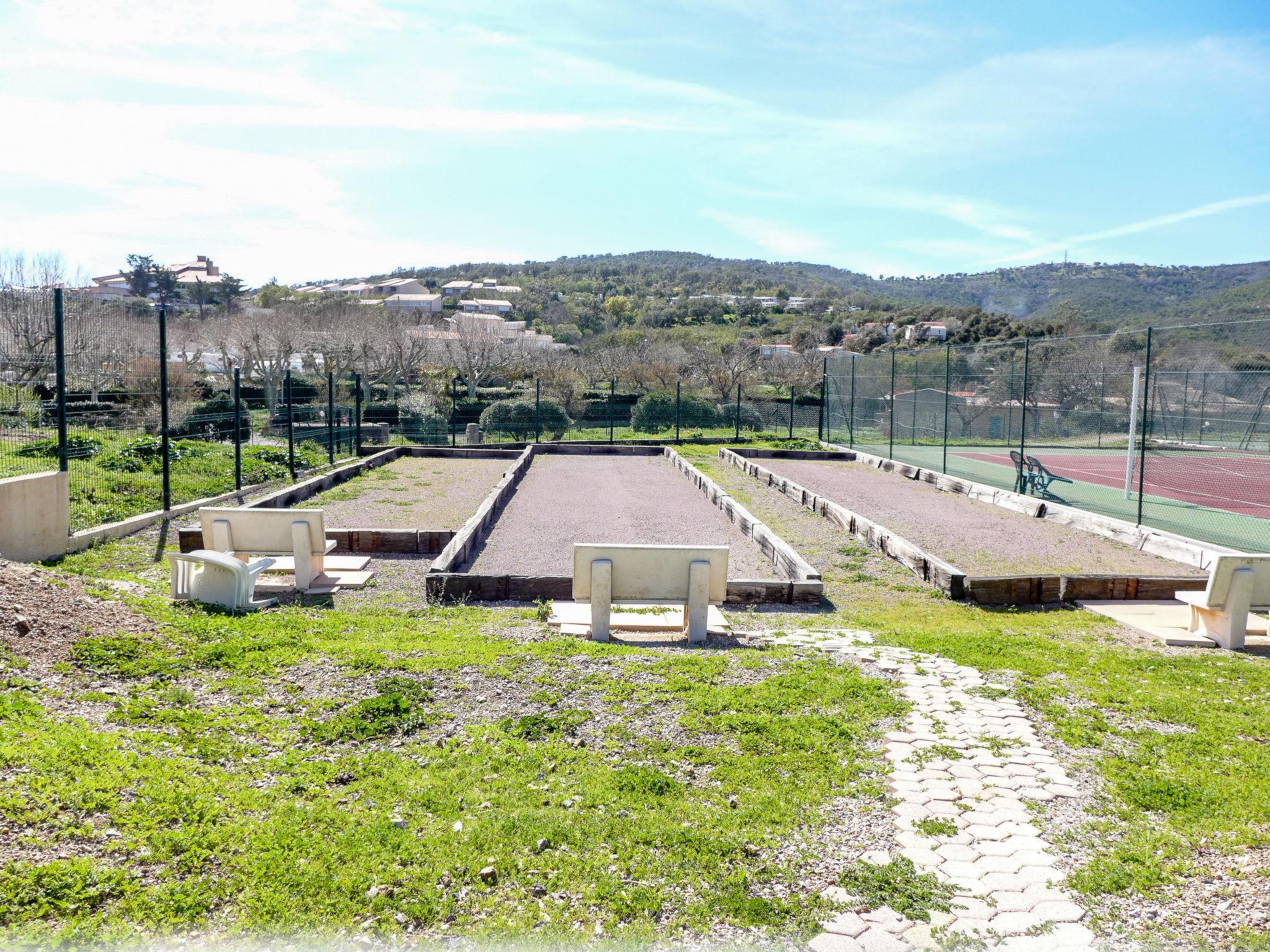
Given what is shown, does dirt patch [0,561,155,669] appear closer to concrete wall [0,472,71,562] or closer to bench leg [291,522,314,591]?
bench leg [291,522,314,591]

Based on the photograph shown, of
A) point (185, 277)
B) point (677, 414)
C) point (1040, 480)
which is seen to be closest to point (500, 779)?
point (1040, 480)

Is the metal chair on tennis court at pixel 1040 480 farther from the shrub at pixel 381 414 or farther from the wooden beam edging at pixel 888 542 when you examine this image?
the shrub at pixel 381 414

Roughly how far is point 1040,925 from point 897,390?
72.7 ft

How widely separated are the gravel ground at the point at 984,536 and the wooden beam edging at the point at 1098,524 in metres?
0.12

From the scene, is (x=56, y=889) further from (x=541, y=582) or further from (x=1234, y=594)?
(x=1234, y=594)

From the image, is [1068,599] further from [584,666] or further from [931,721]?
[584,666]

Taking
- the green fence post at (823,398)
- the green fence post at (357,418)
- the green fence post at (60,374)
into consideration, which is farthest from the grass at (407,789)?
the green fence post at (823,398)

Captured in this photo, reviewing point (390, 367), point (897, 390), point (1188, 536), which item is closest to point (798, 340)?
point (390, 367)

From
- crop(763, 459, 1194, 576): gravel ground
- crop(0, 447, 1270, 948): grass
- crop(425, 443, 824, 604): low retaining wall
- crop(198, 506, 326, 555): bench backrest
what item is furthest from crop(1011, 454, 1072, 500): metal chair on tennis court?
crop(198, 506, 326, 555): bench backrest

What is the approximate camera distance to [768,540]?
10.2 metres

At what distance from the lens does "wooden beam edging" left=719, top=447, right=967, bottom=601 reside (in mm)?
8359

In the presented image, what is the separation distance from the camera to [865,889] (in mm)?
3107

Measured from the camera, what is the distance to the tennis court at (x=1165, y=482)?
12445 millimetres

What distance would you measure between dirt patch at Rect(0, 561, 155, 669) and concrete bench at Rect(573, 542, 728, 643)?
2.77 m
